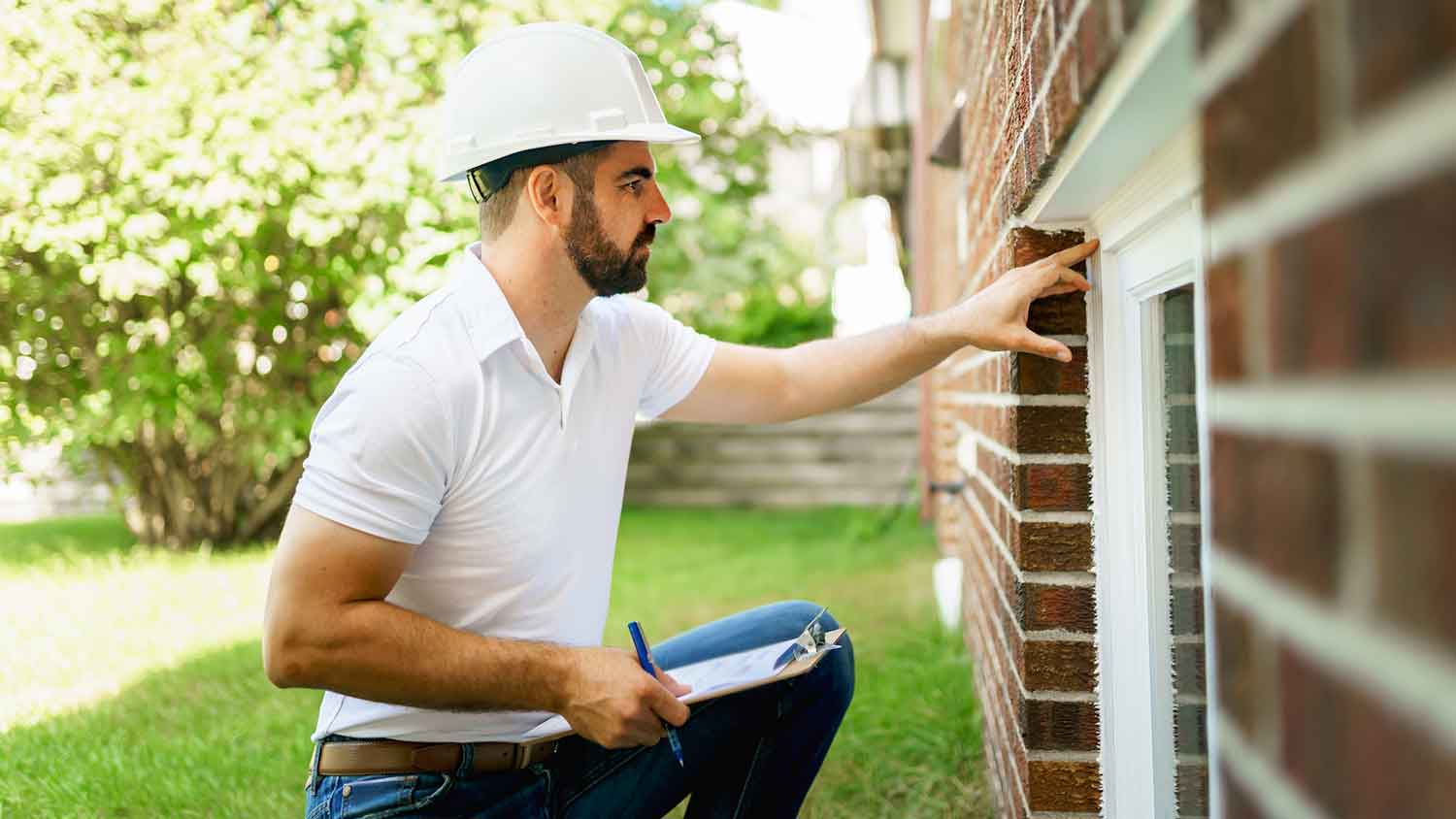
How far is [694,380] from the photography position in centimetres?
269

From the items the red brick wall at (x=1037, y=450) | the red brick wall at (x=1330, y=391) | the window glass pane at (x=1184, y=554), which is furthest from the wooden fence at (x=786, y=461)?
the red brick wall at (x=1330, y=391)

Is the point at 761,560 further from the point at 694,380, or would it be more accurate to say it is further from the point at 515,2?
the point at 694,380

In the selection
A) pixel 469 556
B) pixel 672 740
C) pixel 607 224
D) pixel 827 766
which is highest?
pixel 607 224

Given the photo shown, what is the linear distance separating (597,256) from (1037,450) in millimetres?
871

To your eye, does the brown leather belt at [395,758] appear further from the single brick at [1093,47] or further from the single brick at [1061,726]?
the single brick at [1093,47]

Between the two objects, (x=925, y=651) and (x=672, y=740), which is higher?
(x=672, y=740)

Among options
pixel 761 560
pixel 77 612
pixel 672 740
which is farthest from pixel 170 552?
pixel 672 740

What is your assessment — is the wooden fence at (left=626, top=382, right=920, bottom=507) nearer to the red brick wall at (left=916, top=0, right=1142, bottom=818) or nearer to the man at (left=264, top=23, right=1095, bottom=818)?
the red brick wall at (left=916, top=0, right=1142, bottom=818)

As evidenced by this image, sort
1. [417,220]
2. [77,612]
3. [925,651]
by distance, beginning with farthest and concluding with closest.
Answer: [417,220] < [77,612] < [925,651]

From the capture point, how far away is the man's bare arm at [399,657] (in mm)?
1828

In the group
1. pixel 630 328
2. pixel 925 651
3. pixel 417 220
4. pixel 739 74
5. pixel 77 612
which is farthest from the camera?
pixel 739 74

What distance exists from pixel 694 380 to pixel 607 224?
1.77 ft

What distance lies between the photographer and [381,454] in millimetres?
1863

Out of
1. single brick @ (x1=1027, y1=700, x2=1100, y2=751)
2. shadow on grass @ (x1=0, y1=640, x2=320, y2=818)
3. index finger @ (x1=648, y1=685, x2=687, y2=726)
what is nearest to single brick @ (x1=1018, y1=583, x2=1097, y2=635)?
single brick @ (x1=1027, y1=700, x2=1100, y2=751)
